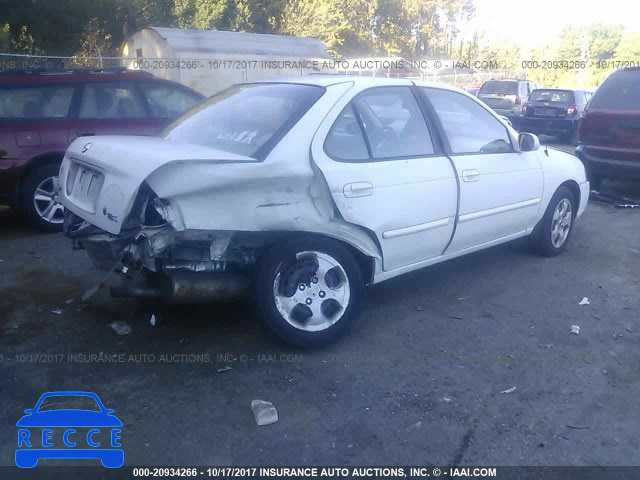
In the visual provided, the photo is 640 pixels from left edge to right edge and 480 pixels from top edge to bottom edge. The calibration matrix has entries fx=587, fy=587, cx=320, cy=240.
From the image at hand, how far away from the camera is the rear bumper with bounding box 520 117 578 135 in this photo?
15102mm

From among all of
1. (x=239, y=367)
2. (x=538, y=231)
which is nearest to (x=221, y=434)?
(x=239, y=367)

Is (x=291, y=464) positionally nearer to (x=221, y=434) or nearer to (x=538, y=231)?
(x=221, y=434)

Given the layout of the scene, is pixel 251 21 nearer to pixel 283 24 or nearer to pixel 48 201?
pixel 283 24

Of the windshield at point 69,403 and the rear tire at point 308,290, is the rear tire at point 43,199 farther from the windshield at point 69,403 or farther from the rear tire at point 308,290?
the rear tire at point 308,290

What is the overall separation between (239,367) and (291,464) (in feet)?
3.07

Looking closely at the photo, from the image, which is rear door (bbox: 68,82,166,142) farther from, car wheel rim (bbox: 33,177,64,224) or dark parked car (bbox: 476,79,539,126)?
dark parked car (bbox: 476,79,539,126)

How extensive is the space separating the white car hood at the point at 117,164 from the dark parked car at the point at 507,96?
588 inches

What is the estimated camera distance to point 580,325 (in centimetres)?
416

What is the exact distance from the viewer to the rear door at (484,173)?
443cm

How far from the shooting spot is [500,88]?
17.9 m

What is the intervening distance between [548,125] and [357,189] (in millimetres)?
13209

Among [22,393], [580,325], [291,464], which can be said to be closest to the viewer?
[291,464]

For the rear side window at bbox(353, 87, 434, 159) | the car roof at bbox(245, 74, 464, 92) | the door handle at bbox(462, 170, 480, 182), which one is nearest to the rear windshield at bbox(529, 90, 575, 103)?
the door handle at bbox(462, 170, 480, 182)

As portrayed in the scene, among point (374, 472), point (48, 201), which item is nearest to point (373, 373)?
point (374, 472)
